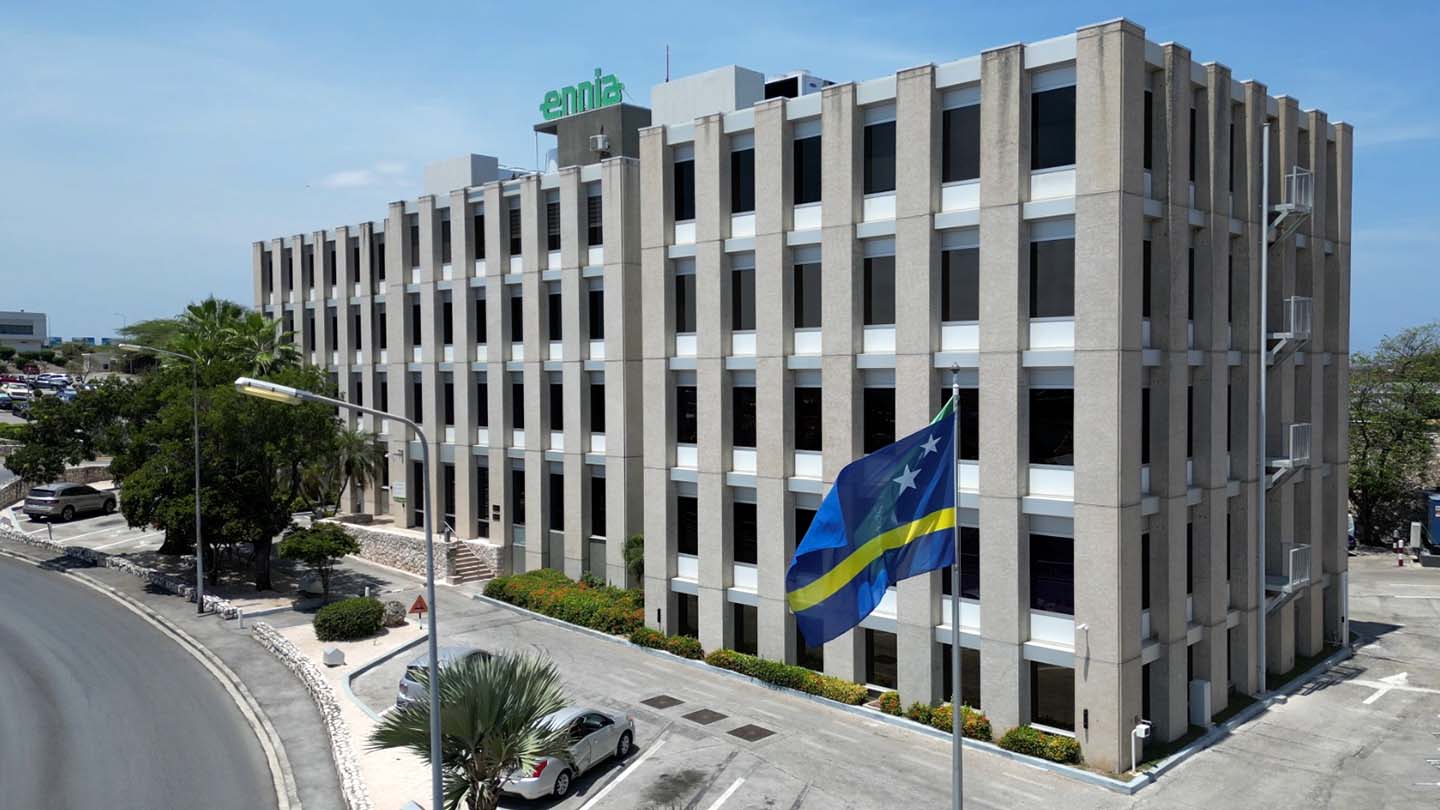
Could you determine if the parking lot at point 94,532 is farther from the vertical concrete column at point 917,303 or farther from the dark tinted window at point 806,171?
the vertical concrete column at point 917,303

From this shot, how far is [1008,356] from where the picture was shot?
87.6 ft

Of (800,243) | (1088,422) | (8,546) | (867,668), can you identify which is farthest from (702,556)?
(8,546)

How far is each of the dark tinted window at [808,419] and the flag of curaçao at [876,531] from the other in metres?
14.6

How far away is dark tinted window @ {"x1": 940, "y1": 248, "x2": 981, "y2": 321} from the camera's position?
91.4ft

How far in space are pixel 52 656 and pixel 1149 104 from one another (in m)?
38.3

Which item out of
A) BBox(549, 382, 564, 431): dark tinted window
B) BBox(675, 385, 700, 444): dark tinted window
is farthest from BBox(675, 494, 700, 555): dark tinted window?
BBox(549, 382, 564, 431): dark tinted window

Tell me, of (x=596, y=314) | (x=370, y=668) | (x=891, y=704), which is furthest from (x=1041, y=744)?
(x=596, y=314)

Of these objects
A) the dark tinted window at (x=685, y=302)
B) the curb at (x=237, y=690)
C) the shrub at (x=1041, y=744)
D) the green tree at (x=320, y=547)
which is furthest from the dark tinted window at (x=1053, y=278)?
the green tree at (x=320, y=547)

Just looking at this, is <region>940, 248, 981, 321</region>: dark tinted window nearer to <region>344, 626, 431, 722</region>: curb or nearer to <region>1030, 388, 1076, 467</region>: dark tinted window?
<region>1030, 388, 1076, 467</region>: dark tinted window

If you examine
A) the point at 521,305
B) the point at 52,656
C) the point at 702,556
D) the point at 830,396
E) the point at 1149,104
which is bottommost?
the point at 52,656

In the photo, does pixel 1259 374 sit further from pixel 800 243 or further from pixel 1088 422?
pixel 800 243

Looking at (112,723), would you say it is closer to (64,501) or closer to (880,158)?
(880,158)

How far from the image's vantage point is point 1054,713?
26.9 metres

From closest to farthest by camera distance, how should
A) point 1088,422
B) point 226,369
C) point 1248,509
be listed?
point 1088,422, point 1248,509, point 226,369
